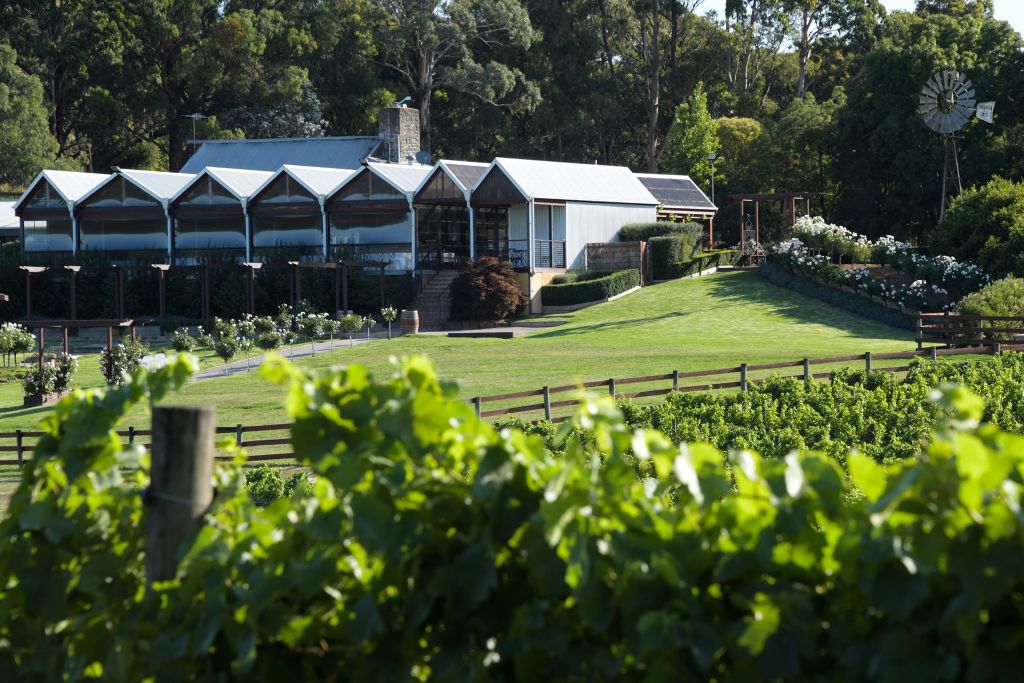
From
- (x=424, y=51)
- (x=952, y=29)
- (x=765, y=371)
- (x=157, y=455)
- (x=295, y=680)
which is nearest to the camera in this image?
(x=295, y=680)

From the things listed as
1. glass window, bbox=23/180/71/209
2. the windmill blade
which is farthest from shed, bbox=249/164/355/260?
the windmill blade

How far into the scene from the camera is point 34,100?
61.9 metres

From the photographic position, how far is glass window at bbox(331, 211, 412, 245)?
46688 mm

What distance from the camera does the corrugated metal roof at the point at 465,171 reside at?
1800 inches

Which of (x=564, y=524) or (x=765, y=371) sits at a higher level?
(x=564, y=524)

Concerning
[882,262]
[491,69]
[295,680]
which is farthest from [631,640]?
[491,69]

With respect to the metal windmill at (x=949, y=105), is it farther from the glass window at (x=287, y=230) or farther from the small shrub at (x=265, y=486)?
the small shrub at (x=265, y=486)

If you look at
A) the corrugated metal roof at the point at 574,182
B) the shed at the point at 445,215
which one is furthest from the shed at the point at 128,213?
the corrugated metal roof at the point at 574,182

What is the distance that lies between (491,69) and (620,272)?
25173 mm

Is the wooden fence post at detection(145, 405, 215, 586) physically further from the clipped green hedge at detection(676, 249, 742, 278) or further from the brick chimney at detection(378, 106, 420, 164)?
the brick chimney at detection(378, 106, 420, 164)

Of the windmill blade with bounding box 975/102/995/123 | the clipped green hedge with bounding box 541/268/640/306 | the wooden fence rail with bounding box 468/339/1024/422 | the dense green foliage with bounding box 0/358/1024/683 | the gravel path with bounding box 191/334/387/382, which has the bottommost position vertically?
the gravel path with bounding box 191/334/387/382

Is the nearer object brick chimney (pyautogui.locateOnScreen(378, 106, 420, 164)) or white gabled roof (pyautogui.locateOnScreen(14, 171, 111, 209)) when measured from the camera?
white gabled roof (pyautogui.locateOnScreen(14, 171, 111, 209))

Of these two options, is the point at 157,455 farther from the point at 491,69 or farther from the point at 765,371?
the point at 491,69

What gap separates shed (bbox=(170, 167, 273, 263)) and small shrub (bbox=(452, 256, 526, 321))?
430 inches
